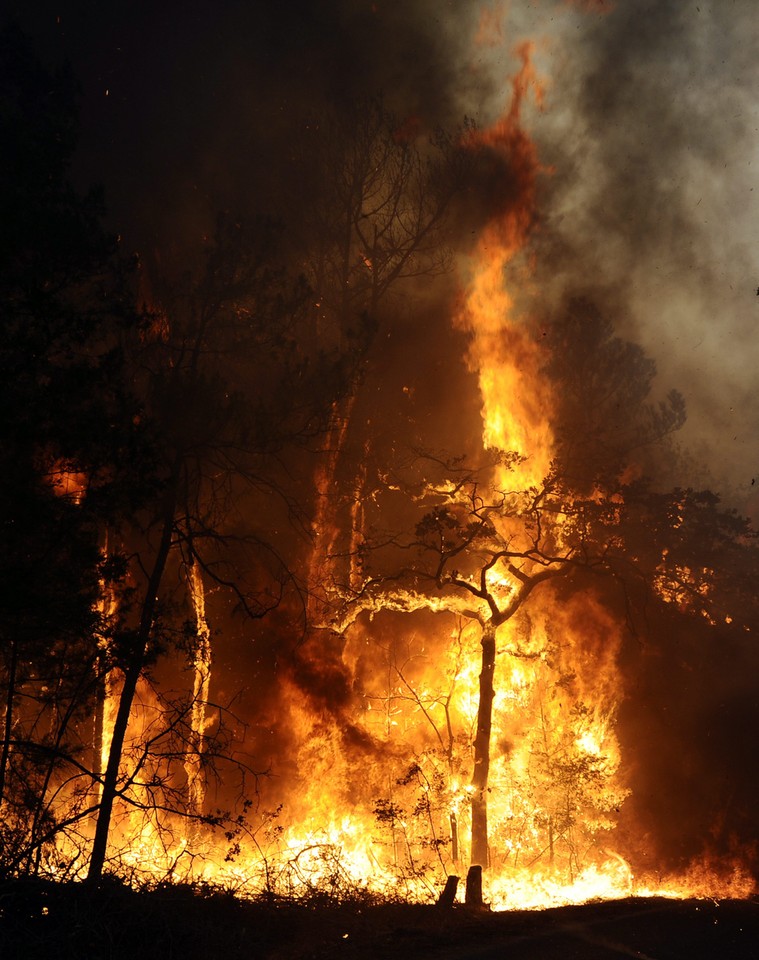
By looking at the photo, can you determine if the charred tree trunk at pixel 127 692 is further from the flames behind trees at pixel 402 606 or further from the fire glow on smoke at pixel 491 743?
the fire glow on smoke at pixel 491 743

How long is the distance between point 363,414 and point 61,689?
612 inches

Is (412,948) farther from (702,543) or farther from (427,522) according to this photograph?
(702,543)

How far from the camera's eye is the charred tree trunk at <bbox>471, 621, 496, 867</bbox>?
18.3 m

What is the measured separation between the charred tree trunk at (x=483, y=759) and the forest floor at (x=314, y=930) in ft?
17.9

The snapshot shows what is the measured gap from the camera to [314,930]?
9.88 m

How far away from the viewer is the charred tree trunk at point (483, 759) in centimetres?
1828

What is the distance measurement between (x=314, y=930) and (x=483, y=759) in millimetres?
9265

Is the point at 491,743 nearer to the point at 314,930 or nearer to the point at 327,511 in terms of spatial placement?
the point at 327,511

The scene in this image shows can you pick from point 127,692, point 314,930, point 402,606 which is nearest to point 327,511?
point 402,606

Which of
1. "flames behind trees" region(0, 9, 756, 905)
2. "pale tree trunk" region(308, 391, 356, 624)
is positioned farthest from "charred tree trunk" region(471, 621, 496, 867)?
"pale tree trunk" region(308, 391, 356, 624)

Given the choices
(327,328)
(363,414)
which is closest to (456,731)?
(363,414)

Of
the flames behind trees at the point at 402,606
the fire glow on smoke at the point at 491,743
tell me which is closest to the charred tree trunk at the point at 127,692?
the flames behind trees at the point at 402,606

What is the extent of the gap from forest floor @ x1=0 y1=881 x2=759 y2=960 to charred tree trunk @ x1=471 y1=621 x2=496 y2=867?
5.45 meters

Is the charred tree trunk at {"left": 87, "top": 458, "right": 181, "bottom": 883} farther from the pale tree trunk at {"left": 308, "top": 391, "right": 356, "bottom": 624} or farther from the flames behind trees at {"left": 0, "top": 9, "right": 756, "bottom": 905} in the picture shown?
the pale tree trunk at {"left": 308, "top": 391, "right": 356, "bottom": 624}
